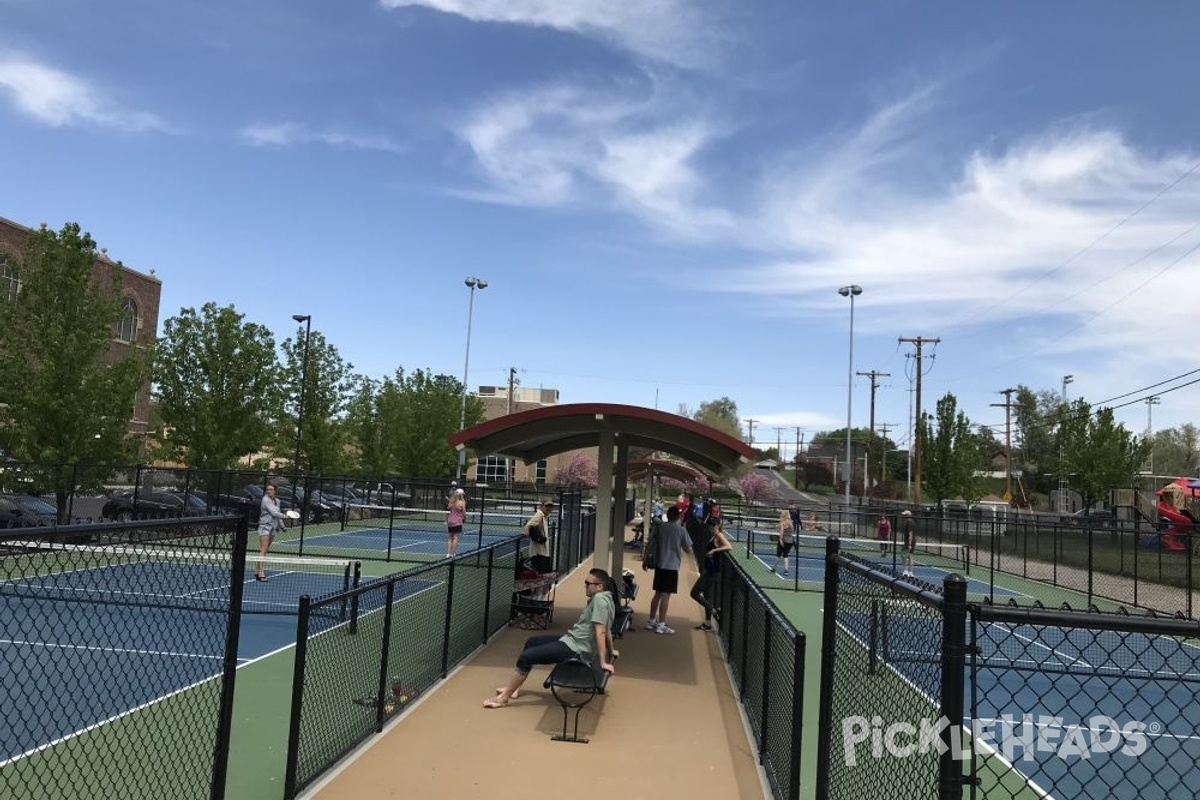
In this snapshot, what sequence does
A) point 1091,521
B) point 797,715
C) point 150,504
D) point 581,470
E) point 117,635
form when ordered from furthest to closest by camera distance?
point 581,470, point 150,504, point 1091,521, point 117,635, point 797,715

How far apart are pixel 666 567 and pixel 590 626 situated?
15.3ft

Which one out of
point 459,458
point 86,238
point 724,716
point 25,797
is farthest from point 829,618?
point 459,458

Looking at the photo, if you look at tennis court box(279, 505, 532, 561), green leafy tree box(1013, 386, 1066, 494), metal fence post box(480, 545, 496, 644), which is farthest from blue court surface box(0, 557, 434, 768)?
green leafy tree box(1013, 386, 1066, 494)

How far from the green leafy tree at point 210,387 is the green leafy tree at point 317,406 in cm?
781

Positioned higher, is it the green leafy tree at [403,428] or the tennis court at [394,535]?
the green leafy tree at [403,428]

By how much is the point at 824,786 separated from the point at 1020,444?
13352cm

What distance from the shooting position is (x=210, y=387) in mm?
29812

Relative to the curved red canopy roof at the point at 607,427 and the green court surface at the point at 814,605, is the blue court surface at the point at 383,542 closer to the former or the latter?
the green court surface at the point at 814,605

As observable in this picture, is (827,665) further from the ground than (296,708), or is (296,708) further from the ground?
(827,665)

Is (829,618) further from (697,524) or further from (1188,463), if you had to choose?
(1188,463)

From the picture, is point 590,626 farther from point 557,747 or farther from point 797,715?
point 797,715

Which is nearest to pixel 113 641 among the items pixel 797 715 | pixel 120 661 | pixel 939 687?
pixel 120 661

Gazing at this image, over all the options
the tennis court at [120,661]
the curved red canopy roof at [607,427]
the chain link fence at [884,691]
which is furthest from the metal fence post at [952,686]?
the curved red canopy roof at [607,427]

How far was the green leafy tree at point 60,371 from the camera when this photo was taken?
20.9 m
